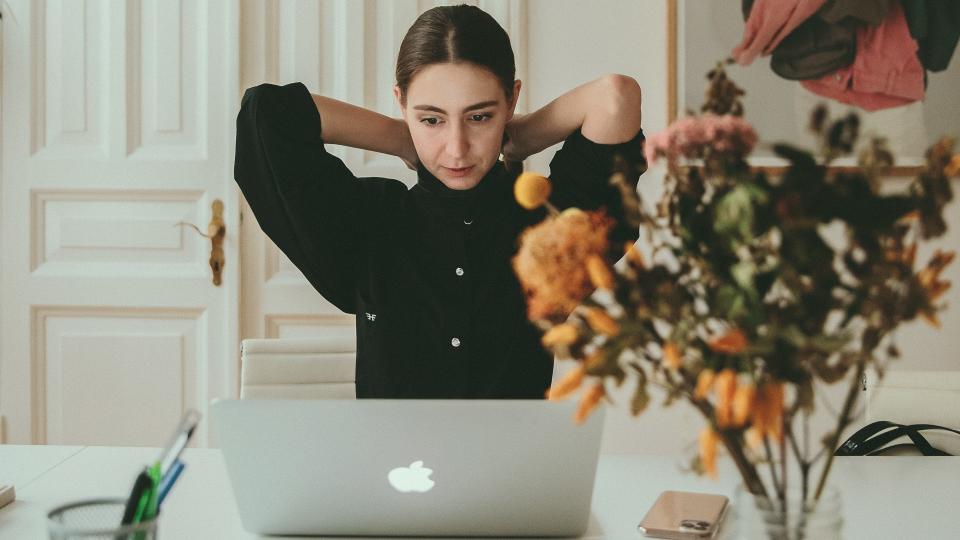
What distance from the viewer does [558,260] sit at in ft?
1.88

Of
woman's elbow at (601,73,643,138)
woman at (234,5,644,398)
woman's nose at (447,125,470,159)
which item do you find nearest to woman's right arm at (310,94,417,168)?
woman at (234,5,644,398)

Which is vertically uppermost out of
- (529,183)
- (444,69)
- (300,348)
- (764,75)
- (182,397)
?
(764,75)

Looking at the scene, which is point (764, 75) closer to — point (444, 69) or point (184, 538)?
point (444, 69)

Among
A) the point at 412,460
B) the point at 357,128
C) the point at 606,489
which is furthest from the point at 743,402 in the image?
the point at 357,128

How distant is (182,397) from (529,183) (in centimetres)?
224

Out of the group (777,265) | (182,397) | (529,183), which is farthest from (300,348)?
(777,265)

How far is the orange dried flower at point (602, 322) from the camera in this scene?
1.89 ft

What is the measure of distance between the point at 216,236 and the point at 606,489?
Answer: 1.71 meters

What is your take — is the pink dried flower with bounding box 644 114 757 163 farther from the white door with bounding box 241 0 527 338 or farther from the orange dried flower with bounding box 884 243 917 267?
the white door with bounding box 241 0 527 338

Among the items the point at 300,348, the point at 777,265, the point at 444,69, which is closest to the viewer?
the point at 777,265

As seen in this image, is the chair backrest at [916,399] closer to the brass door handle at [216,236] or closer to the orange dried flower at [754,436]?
the orange dried flower at [754,436]

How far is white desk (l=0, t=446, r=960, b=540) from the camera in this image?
1021mm

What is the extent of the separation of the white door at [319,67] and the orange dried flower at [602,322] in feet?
6.57

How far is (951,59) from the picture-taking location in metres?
2.53
